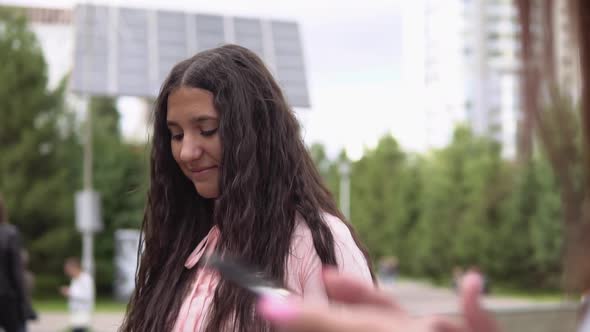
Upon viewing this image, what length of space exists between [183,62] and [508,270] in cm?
3839

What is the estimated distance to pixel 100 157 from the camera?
39156 millimetres

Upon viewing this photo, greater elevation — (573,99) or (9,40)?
(9,40)

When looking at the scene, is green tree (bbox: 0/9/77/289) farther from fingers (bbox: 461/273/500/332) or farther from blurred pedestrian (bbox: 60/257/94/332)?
fingers (bbox: 461/273/500/332)

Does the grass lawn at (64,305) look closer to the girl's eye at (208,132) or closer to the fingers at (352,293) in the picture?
the girl's eye at (208,132)

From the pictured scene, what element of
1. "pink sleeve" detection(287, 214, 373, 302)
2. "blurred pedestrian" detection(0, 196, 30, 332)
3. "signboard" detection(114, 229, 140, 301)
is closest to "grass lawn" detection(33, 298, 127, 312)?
"signboard" detection(114, 229, 140, 301)

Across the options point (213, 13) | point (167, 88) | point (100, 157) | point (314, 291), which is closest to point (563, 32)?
point (314, 291)

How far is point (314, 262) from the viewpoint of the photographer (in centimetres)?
196

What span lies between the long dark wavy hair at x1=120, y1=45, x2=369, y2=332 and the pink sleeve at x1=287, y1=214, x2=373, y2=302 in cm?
2

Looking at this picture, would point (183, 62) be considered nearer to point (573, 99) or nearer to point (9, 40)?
point (573, 99)

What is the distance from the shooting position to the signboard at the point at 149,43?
5828 mm

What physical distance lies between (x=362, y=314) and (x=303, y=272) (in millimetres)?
1449

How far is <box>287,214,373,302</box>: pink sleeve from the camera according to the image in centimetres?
192

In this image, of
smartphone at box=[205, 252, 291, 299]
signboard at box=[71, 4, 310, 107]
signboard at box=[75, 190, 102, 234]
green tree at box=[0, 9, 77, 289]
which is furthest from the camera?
green tree at box=[0, 9, 77, 289]

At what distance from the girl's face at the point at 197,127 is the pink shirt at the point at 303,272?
207 millimetres
